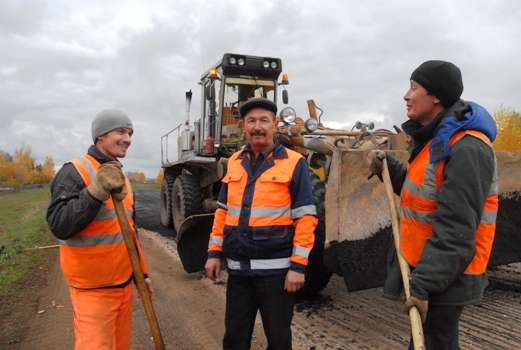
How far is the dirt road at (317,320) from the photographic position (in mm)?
3362

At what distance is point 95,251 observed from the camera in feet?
7.02

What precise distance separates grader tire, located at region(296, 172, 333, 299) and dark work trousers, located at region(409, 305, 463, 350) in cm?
202

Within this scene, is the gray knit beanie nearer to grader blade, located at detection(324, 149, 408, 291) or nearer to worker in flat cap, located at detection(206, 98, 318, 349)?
worker in flat cap, located at detection(206, 98, 318, 349)

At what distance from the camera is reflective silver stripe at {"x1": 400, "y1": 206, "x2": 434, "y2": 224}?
6.01ft

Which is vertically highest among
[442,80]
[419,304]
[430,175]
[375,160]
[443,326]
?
[442,80]

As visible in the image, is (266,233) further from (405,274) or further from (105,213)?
(105,213)

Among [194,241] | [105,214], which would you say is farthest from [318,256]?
[105,214]

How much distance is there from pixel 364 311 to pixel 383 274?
771 mm

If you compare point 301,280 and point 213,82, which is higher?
point 213,82

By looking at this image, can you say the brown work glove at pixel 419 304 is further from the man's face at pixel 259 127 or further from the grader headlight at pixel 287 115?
the grader headlight at pixel 287 115

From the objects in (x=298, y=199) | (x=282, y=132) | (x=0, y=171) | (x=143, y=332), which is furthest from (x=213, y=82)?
(x=0, y=171)

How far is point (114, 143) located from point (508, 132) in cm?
2974

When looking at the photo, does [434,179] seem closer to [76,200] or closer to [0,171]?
[76,200]

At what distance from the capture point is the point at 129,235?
216cm
